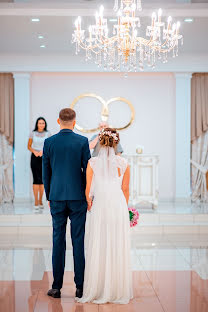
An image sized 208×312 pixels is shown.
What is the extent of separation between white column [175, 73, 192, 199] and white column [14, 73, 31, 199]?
304 centimetres

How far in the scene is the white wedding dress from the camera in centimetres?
371

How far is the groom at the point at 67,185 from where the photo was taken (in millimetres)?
3770

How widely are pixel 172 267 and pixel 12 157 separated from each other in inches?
215

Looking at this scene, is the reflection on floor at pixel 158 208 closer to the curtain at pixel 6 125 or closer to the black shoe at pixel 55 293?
the curtain at pixel 6 125

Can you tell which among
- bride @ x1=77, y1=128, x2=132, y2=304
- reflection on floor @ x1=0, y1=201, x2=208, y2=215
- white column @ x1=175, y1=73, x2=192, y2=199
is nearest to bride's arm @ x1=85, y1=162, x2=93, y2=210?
bride @ x1=77, y1=128, x2=132, y2=304

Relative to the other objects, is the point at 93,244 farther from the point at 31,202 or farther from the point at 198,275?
the point at 31,202

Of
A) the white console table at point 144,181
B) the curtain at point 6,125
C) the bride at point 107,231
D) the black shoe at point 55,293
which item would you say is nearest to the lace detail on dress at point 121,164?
the bride at point 107,231

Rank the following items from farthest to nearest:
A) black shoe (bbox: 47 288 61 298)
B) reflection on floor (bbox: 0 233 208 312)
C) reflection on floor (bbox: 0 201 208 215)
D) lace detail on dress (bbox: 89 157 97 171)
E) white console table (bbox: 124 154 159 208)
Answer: white console table (bbox: 124 154 159 208) → reflection on floor (bbox: 0 201 208 215) → black shoe (bbox: 47 288 61 298) → lace detail on dress (bbox: 89 157 97 171) → reflection on floor (bbox: 0 233 208 312)

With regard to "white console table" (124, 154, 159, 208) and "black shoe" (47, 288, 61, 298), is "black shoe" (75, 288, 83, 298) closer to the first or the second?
"black shoe" (47, 288, 61, 298)

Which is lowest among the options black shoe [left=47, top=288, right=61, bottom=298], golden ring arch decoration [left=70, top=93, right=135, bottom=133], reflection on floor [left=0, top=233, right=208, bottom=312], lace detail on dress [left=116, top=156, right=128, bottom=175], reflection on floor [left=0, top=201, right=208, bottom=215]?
reflection on floor [left=0, top=233, right=208, bottom=312]

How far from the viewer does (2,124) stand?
9.55 meters

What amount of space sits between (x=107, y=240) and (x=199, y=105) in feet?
21.3

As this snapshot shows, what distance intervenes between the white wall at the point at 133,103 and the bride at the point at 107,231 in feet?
19.0

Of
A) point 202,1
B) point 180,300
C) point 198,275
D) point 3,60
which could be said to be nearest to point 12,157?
point 3,60
